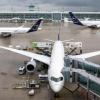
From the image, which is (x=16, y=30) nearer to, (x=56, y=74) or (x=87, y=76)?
(x=56, y=74)

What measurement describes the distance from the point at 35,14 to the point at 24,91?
109312 millimetres

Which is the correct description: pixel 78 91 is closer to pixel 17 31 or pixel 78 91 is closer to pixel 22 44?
pixel 22 44

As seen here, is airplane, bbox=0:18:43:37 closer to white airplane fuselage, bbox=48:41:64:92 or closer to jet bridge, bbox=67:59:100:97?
white airplane fuselage, bbox=48:41:64:92

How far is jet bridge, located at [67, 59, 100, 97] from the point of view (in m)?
21.3

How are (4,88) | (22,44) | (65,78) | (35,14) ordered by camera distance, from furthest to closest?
(35,14) → (22,44) → (4,88) → (65,78)

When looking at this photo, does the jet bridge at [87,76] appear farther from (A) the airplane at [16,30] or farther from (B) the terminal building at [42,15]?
(B) the terminal building at [42,15]

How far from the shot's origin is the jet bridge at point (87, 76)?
21266 mm

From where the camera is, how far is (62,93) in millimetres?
24781

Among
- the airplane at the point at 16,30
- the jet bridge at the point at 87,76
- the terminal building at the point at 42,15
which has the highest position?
the jet bridge at the point at 87,76

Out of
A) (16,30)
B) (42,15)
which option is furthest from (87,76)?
(42,15)

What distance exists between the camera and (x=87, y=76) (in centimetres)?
2189

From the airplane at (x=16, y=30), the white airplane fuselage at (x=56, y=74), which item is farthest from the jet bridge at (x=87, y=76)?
the airplane at (x=16, y=30)

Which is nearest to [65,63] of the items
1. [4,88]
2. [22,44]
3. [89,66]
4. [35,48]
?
[89,66]

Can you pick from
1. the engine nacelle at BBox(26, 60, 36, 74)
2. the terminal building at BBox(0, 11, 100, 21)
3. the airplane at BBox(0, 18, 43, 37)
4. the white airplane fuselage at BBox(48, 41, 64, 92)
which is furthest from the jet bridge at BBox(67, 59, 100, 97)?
the terminal building at BBox(0, 11, 100, 21)
